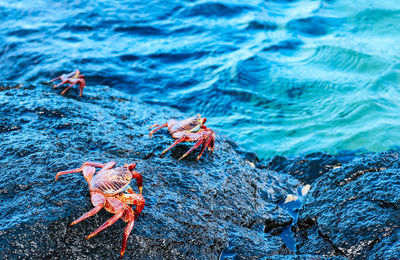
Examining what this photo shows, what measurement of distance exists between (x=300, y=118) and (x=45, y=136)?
16.2 feet

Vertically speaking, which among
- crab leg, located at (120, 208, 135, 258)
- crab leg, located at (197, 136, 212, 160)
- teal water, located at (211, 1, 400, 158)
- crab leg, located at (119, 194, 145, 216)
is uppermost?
crab leg, located at (119, 194, 145, 216)

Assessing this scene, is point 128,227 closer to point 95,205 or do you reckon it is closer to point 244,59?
point 95,205

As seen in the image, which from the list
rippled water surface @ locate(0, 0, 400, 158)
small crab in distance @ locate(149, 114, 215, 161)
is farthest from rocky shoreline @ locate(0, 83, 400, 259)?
rippled water surface @ locate(0, 0, 400, 158)

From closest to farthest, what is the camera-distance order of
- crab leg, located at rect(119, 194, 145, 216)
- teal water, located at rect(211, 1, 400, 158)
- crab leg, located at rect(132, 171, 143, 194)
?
crab leg, located at rect(119, 194, 145, 216) < crab leg, located at rect(132, 171, 143, 194) < teal water, located at rect(211, 1, 400, 158)

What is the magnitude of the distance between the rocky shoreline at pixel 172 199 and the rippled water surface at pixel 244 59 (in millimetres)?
2324

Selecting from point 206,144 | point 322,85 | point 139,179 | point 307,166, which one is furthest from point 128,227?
point 322,85

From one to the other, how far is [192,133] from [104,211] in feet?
4.87

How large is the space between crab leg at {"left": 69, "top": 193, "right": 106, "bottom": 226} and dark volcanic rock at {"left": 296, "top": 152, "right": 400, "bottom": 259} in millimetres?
1904

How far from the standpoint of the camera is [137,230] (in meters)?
2.85

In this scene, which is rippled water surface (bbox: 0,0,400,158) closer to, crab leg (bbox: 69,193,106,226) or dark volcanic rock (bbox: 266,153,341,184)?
dark volcanic rock (bbox: 266,153,341,184)

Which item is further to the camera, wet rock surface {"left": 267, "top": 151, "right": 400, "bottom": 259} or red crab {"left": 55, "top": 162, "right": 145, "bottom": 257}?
wet rock surface {"left": 267, "top": 151, "right": 400, "bottom": 259}

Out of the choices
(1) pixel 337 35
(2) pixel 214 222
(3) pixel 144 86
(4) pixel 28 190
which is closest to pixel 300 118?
(3) pixel 144 86

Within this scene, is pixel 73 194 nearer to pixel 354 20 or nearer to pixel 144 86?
pixel 144 86

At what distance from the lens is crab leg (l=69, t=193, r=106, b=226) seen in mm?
2614
